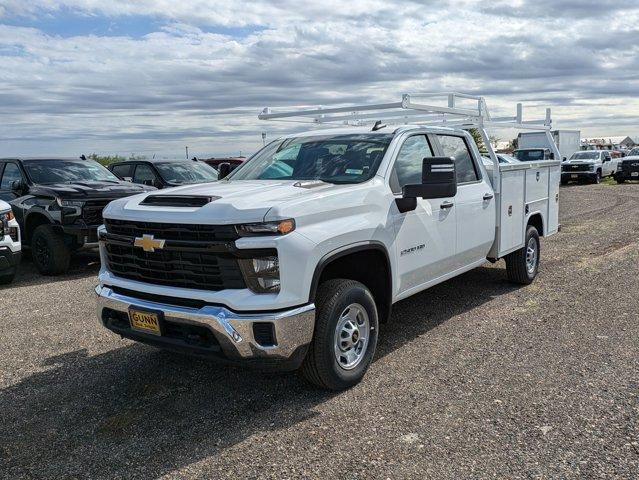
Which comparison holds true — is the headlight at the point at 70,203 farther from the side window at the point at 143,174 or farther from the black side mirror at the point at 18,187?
the side window at the point at 143,174

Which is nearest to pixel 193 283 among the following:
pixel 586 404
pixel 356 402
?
pixel 356 402

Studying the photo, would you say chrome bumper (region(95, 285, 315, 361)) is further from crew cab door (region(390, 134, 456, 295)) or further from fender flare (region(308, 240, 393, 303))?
crew cab door (region(390, 134, 456, 295))

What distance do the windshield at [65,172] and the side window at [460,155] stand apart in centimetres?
621

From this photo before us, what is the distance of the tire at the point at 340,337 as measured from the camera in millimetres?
4047

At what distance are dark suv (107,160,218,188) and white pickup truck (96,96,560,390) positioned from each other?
6.15 metres

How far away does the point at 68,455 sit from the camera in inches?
141

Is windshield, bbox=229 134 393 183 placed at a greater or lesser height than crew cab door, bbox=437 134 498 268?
greater

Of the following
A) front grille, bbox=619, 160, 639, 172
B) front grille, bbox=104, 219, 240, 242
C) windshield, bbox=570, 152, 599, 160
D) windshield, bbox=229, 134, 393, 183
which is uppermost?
windshield, bbox=229, 134, 393, 183

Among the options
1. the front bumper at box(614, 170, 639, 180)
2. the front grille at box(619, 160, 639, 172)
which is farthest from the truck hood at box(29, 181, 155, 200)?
the front grille at box(619, 160, 639, 172)

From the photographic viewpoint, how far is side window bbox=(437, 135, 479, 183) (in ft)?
19.0

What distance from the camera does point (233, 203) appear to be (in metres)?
3.86

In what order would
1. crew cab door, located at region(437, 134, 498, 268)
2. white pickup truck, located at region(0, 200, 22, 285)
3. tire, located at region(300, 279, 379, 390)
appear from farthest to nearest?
white pickup truck, located at region(0, 200, 22, 285) → crew cab door, located at region(437, 134, 498, 268) → tire, located at region(300, 279, 379, 390)

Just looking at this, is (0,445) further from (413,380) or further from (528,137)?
(528,137)

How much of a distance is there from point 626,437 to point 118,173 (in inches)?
434
